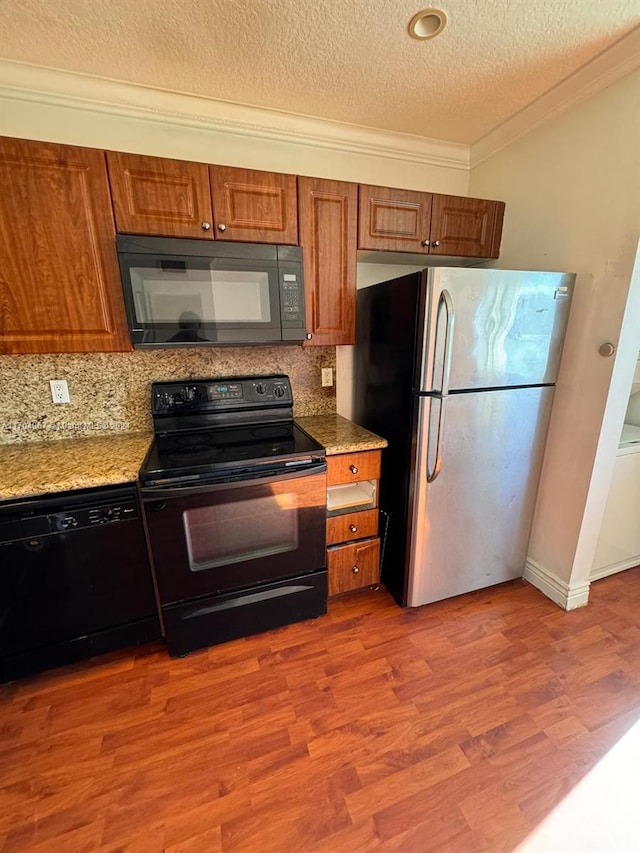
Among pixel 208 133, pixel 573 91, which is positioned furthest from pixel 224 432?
pixel 573 91

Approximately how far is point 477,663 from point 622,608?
949 mm

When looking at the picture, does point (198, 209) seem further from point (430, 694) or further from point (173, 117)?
point (430, 694)

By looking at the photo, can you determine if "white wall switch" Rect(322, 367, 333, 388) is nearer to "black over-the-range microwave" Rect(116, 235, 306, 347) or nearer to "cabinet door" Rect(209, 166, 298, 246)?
"black over-the-range microwave" Rect(116, 235, 306, 347)

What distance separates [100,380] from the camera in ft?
5.95

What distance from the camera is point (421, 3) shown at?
3.88ft

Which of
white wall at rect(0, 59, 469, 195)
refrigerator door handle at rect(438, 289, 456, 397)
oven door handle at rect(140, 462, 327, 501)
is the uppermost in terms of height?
white wall at rect(0, 59, 469, 195)

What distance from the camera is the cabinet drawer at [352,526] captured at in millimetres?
1807

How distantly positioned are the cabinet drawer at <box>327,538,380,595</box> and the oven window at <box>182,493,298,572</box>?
0.30 meters

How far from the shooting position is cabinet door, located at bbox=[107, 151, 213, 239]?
1.41 m

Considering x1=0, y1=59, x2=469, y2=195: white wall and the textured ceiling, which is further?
x1=0, y1=59, x2=469, y2=195: white wall

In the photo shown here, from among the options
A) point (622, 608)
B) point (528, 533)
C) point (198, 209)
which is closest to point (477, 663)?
point (528, 533)

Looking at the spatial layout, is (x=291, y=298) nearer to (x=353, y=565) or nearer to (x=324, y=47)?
(x=324, y=47)

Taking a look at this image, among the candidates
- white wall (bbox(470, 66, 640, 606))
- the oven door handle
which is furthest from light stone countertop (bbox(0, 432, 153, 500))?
white wall (bbox(470, 66, 640, 606))

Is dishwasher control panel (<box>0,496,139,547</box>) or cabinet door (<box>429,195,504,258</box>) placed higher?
cabinet door (<box>429,195,504,258</box>)
